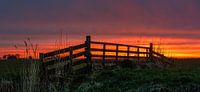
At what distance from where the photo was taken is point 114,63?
2038 cm

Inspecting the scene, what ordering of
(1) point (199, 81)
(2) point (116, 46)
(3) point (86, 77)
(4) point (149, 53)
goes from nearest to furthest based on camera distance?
(1) point (199, 81), (3) point (86, 77), (2) point (116, 46), (4) point (149, 53)

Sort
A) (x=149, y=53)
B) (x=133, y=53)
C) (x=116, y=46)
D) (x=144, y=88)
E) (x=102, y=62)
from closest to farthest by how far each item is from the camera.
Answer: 1. (x=144, y=88)
2. (x=102, y=62)
3. (x=116, y=46)
4. (x=133, y=53)
5. (x=149, y=53)

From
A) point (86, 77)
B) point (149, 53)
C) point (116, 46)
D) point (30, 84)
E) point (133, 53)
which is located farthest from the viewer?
point (149, 53)

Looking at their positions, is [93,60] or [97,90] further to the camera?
[93,60]

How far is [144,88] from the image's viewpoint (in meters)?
9.44

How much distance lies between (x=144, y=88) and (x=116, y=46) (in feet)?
37.9

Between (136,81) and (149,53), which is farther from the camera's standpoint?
(149,53)

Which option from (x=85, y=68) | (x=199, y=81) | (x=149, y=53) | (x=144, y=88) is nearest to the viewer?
(x=144, y=88)

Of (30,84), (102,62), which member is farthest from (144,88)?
(102,62)

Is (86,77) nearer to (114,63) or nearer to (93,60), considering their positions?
(93,60)

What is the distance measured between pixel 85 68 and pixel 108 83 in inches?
264

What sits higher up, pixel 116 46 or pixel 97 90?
pixel 116 46

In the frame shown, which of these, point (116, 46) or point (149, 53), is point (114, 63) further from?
point (149, 53)

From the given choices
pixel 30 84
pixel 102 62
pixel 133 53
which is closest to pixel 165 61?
pixel 133 53
